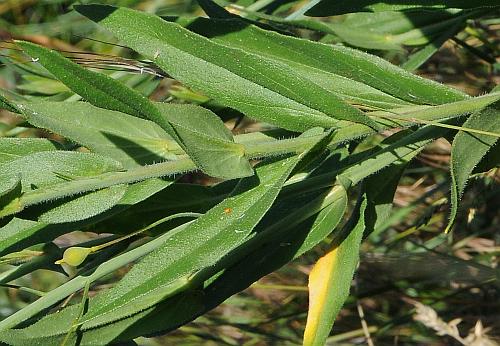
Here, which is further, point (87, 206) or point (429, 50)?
point (429, 50)

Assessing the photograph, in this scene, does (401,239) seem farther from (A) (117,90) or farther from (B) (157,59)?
(A) (117,90)

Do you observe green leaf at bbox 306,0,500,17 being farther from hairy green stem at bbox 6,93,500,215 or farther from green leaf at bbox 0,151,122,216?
green leaf at bbox 0,151,122,216

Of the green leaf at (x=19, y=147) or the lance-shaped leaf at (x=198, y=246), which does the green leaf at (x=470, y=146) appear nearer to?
the lance-shaped leaf at (x=198, y=246)

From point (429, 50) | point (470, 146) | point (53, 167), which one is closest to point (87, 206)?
point (53, 167)

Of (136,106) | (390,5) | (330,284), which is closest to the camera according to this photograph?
(136,106)

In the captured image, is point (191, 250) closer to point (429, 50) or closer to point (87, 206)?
point (87, 206)

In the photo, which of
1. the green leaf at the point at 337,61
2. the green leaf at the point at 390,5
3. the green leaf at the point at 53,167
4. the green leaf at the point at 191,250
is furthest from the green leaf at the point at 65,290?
the green leaf at the point at 390,5

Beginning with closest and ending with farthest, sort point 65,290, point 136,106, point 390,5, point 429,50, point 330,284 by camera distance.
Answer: point 136,106 → point 65,290 → point 330,284 → point 390,5 → point 429,50
